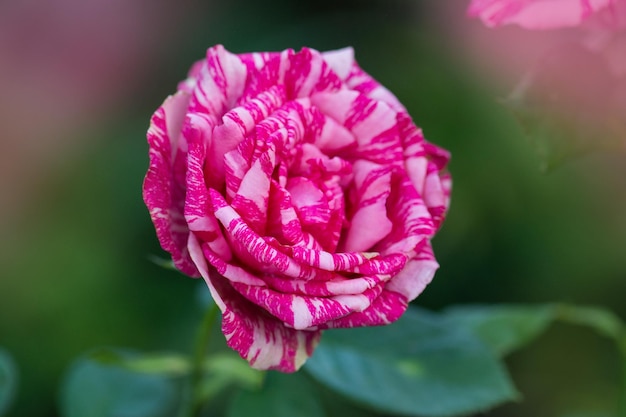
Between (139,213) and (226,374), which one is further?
(139,213)

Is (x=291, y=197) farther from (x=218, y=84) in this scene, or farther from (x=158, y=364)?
(x=158, y=364)

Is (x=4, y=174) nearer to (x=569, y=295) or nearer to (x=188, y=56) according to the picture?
(x=188, y=56)

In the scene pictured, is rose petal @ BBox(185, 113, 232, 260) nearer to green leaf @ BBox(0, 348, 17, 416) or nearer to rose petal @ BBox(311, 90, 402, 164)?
rose petal @ BBox(311, 90, 402, 164)

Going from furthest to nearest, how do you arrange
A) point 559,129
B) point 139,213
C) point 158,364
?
Result: point 139,213 → point 158,364 → point 559,129

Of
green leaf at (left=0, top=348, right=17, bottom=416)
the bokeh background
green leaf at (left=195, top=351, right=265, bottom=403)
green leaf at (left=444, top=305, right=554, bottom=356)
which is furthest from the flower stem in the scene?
the bokeh background

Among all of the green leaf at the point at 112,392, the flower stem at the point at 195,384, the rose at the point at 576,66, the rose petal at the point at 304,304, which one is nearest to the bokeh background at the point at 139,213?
the green leaf at the point at 112,392

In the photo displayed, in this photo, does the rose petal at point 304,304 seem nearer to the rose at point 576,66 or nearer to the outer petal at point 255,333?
the outer petal at point 255,333

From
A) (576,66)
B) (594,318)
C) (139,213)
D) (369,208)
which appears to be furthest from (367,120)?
(139,213)
